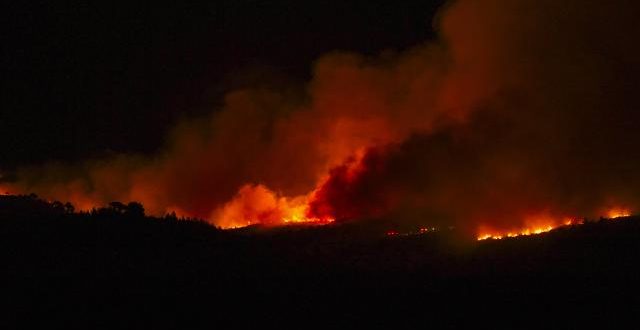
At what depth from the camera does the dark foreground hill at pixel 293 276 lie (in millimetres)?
10102

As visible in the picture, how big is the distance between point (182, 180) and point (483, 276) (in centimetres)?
3136

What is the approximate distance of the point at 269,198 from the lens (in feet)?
99.0

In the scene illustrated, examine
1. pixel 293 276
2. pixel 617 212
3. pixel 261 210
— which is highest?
pixel 261 210

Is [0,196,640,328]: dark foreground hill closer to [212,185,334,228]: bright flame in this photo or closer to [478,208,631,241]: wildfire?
[478,208,631,241]: wildfire

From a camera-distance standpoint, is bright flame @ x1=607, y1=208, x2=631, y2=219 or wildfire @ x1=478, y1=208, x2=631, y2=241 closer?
wildfire @ x1=478, y1=208, x2=631, y2=241

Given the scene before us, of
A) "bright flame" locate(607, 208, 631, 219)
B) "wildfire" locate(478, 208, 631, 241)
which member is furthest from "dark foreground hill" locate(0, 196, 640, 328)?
"bright flame" locate(607, 208, 631, 219)

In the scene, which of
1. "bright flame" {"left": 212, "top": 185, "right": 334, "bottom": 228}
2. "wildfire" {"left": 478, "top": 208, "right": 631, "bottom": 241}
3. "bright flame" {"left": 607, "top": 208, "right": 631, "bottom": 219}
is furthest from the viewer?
"bright flame" {"left": 212, "top": 185, "right": 334, "bottom": 228}

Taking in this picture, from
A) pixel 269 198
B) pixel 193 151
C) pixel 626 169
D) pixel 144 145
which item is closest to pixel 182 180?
pixel 193 151

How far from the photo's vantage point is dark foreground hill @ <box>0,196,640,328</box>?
1010cm

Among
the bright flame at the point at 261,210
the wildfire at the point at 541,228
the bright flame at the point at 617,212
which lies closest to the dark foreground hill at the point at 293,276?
the wildfire at the point at 541,228

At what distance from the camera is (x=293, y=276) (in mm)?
12859

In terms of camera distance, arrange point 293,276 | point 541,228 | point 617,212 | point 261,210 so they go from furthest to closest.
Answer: point 261,210 < point 617,212 < point 541,228 < point 293,276

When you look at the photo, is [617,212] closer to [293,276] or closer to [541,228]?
[541,228]

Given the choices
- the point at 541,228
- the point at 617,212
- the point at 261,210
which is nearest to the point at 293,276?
the point at 541,228
